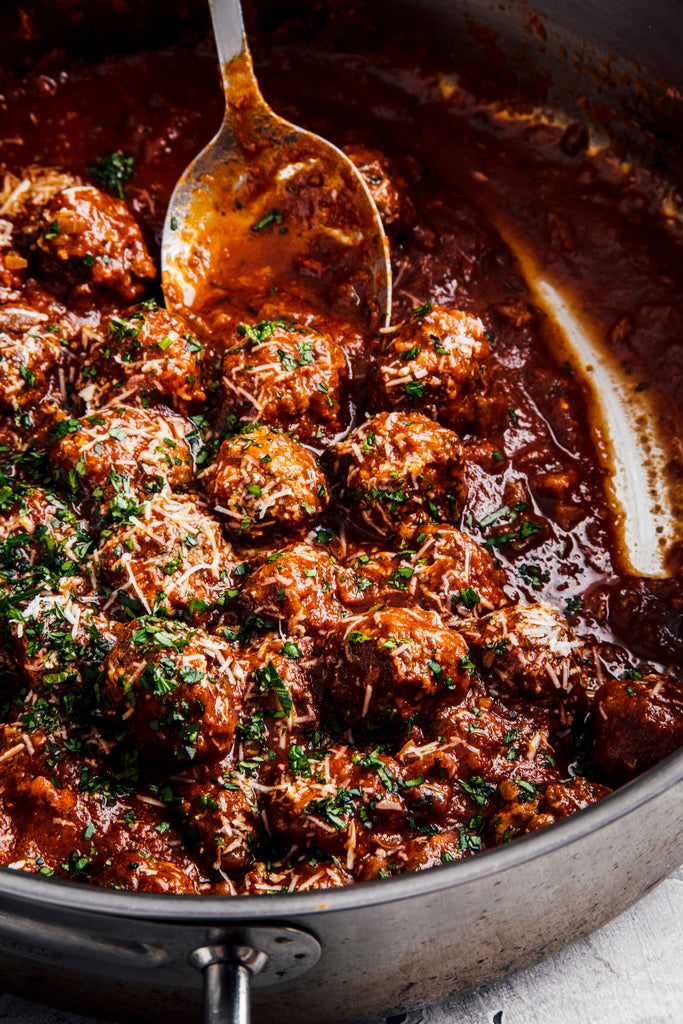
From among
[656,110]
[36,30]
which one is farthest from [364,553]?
[36,30]

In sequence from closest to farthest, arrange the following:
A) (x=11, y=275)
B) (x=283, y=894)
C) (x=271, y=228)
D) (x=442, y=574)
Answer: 1. (x=283, y=894)
2. (x=442, y=574)
3. (x=11, y=275)
4. (x=271, y=228)

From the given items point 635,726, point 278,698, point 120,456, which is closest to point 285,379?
point 120,456

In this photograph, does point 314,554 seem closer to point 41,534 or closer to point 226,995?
point 41,534

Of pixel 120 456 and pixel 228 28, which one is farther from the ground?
pixel 228 28

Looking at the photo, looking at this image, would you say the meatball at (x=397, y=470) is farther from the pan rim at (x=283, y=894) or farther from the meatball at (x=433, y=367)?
the pan rim at (x=283, y=894)

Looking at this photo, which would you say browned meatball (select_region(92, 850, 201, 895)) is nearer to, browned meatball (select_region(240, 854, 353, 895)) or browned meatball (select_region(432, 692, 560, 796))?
browned meatball (select_region(240, 854, 353, 895))

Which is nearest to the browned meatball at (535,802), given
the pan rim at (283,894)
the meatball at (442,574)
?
the meatball at (442,574)

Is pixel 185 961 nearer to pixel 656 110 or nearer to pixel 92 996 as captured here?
pixel 92 996
